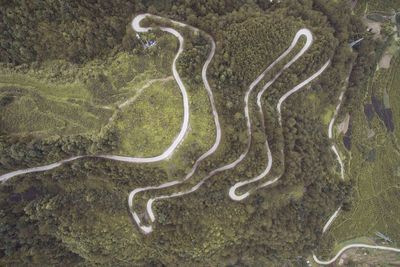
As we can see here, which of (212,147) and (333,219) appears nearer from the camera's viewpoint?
(212,147)

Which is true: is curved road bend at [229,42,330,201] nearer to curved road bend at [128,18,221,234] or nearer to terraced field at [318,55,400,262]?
curved road bend at [128,18,221,234]

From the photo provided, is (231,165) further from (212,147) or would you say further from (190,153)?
(190,153)

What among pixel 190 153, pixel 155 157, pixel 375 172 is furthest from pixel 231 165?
pixel 375 172

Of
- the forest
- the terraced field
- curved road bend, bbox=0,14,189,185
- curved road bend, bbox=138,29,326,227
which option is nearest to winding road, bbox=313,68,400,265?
the terraced field

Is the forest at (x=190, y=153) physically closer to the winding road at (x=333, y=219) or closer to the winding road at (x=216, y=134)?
the winding road at (x=216, y=134)

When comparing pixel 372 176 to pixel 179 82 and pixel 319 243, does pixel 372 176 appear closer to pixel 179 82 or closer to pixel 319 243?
pixel 319 243

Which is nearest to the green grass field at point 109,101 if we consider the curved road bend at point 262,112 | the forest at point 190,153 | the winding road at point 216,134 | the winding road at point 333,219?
the forest at point 190,153
